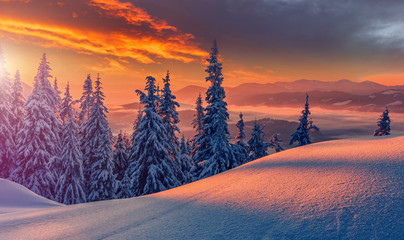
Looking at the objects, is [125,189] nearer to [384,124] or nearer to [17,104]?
[17,104]

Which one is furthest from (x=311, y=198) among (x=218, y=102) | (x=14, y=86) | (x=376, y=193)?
(x=14, y=86)

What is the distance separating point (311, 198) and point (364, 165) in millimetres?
1991

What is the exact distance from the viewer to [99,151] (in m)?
23.7

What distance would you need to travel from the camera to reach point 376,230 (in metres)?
2.33

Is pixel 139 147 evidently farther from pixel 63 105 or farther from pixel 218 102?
pixel 63 105

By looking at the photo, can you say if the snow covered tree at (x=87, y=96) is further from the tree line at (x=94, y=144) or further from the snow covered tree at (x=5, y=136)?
the snow covered tree at (x=5, y=136)

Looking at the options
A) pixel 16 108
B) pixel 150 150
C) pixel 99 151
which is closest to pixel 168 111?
pixel 150 150

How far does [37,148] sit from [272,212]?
27.1 m

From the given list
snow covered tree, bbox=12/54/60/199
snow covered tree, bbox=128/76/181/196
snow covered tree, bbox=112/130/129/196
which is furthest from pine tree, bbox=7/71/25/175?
snow covered tree, bbox=128/76/181/196

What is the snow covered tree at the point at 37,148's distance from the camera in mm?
22016

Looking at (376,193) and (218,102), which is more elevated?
(218,102)

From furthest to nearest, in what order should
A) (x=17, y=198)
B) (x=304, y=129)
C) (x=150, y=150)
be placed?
(x=304, y=129) < (x=150, y=150) < (x=17, y=198)

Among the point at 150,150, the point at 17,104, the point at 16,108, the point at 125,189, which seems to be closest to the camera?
the point at 150,150

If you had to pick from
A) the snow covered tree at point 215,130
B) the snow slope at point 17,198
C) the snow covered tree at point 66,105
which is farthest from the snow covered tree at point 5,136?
the snow covered tree at point 215,130
